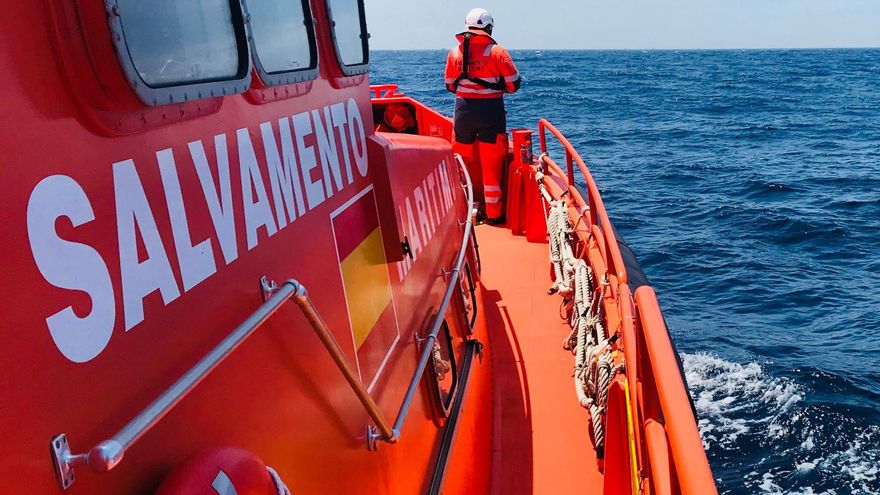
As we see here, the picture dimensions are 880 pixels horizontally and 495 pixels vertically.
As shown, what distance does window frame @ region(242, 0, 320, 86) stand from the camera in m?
1.58

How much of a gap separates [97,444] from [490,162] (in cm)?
590

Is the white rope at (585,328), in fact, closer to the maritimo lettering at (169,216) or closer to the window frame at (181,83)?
the maritimo lettering at (169,216)

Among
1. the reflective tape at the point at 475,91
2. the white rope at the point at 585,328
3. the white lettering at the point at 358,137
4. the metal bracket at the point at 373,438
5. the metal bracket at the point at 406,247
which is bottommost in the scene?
the white rope at the point at 585,328

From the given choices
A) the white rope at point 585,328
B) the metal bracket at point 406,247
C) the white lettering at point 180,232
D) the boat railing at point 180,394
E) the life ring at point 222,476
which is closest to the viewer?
the boat railing at point 180,394

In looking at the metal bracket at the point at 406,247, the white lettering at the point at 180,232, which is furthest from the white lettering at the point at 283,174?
the metal bracket at the point at 406,247

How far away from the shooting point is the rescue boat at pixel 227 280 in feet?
3.20

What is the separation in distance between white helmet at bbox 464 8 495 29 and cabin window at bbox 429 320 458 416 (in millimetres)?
3694

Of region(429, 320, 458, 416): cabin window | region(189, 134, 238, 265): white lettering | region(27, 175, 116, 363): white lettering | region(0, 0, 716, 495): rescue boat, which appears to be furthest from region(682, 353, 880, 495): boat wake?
region(27, 175, 116, 363): white lettering

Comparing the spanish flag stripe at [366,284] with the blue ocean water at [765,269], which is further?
the blue ocean water at [765,269]

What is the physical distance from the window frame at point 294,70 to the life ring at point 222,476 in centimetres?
85

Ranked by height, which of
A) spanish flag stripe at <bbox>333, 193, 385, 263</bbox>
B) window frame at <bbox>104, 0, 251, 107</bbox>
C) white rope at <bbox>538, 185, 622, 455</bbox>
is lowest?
white rope at <bbox>538, 185, 622, 455</bbox>

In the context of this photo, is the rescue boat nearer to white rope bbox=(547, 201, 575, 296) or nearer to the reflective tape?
white rope bbox=(547, 201, 575, 296)

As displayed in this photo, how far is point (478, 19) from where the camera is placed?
6176 mm

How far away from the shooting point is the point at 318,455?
5.80ft
